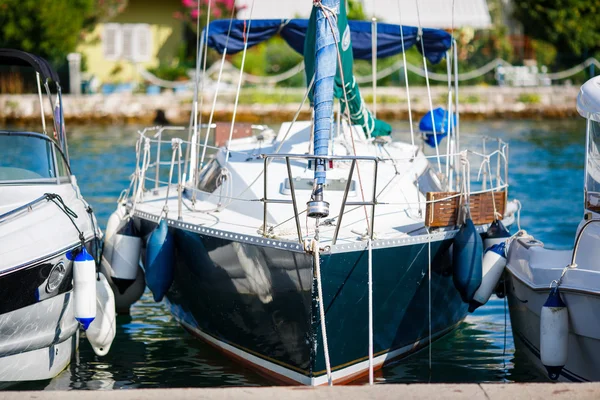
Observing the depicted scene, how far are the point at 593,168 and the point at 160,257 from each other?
3.77m

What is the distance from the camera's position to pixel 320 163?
23.5ft

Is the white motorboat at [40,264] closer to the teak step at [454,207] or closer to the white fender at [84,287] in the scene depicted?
the white fender at [84,287]

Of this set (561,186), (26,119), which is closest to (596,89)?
(561,186)

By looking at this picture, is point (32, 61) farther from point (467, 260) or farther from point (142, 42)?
point (142, 42)

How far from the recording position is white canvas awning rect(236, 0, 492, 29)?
29594mm

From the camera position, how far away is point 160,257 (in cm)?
816

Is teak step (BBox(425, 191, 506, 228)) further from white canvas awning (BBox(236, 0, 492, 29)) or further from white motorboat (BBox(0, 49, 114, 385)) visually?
white canvas awning (BBox(236, 0, 492, 29))

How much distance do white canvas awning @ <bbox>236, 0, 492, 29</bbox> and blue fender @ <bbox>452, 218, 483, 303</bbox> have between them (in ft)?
72.2

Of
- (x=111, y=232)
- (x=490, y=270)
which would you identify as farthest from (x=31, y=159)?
(x=490, y=270)

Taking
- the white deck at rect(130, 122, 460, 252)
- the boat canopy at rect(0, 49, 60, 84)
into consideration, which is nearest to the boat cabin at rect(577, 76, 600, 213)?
the white deck at rect(130, 122, 460, 252)

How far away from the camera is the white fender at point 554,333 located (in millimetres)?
7027

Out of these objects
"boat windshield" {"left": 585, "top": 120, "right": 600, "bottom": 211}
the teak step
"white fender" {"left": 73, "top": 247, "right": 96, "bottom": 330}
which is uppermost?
"boat windshield" {"left": 585, "top": 120, "right": 600, "bottom": 211}

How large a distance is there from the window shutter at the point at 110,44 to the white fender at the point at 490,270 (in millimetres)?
26234

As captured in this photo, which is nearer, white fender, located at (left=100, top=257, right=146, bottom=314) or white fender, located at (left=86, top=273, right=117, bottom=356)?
white fender, located at (left=86, top=273, right=117, bottom=356)
